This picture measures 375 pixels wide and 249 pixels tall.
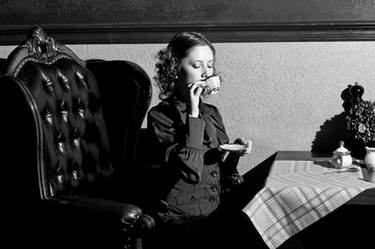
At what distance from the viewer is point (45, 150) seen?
1.94 m

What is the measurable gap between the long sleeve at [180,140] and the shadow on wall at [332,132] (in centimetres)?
83

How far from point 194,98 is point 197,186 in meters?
0.31

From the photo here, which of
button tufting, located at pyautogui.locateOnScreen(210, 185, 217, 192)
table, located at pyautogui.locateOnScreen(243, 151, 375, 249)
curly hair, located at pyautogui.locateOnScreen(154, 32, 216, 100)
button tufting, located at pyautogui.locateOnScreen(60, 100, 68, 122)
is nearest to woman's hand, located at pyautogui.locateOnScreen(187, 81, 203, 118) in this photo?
curly hair, located at pyautogui.locateOnScreen(154, 32, 216, 100)

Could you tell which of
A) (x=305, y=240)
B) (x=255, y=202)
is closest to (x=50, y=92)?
(x=255, y=202)

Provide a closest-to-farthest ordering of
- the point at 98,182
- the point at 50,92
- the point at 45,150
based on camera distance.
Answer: the point at 45,150
the point at 50,92
the point at 98,182

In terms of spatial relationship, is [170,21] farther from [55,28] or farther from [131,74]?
[55,28]

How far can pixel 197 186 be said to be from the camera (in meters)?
2.08

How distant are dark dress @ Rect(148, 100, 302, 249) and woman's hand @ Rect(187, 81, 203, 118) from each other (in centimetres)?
3

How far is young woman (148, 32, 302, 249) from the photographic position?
181cm

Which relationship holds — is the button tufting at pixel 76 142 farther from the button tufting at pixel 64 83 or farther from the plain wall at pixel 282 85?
the plain wall at pixel 282 85

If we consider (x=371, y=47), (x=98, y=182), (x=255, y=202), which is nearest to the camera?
(x=255, y=202)

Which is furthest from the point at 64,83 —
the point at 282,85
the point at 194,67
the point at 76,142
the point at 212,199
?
the point at 282,85

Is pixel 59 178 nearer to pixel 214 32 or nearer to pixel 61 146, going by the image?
pixel 61 146

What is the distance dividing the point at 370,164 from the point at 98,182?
41.3 inches
